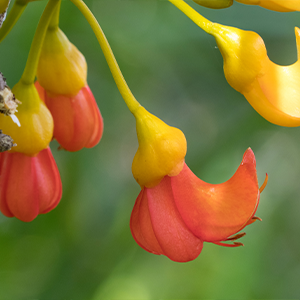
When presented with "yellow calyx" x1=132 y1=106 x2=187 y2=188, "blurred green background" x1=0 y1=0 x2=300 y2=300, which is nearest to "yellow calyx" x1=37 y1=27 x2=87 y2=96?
"yellow calyx" x1=132 y1=106 x2=187 y2=188

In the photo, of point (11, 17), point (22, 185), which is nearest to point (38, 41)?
point (11, 17)

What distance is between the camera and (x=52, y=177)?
373 mm

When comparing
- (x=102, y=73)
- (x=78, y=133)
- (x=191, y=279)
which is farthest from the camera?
(x=102, y=73)

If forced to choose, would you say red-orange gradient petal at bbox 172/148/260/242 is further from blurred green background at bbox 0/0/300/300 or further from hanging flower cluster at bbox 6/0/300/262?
blurred green background at bbox 0/0/300/300

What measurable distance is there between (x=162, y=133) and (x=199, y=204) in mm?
66

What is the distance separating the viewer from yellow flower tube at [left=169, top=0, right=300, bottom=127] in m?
0.27

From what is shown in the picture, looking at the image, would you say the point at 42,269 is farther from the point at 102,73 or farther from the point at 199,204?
the point at 199,204

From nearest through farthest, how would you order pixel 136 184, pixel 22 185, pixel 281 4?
pixel 281 4 < pixel 22 185 < pixel 136 184

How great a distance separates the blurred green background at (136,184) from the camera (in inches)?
34.9

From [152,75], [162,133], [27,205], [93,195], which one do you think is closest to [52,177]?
[27,205]

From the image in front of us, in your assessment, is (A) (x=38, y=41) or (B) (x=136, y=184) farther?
(B) (x=136, y=184)

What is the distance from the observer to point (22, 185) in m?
0.35

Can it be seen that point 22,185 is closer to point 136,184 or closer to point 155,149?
point 155,149

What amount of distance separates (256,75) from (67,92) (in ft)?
0.69
